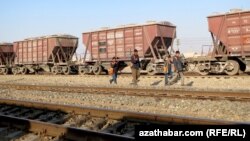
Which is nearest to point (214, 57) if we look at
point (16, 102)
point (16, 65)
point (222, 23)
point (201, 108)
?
point (222, 23)

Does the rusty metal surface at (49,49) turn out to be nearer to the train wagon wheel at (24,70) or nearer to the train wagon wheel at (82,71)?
the train wagon wheel at (24,70)

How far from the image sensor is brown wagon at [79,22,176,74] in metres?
22.5

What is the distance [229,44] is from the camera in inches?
759

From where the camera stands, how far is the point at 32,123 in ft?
24.2

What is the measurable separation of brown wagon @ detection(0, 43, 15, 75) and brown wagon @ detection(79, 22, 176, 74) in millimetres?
11905

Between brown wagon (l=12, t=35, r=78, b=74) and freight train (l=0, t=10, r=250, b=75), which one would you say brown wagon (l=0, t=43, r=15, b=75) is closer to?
freight train (l=0, t=10, r=250, b=75)

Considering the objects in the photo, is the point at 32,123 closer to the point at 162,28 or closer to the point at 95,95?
the point at 95,95

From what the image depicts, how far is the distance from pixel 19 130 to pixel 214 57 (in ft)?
47.7

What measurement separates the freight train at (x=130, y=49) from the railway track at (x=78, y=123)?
499 inches

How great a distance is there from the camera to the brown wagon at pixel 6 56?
34375 mm

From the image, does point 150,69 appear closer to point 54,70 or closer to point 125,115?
point 54,70

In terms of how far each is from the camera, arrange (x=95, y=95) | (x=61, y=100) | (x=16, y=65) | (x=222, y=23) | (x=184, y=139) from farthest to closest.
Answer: (x=16, y=65)
(x=222, y=23)
(x=95, y=95)
(x=61, y=100)
(x=184, y=139)

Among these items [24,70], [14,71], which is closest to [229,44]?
[24,70]

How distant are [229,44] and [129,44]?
7309 millimetres
